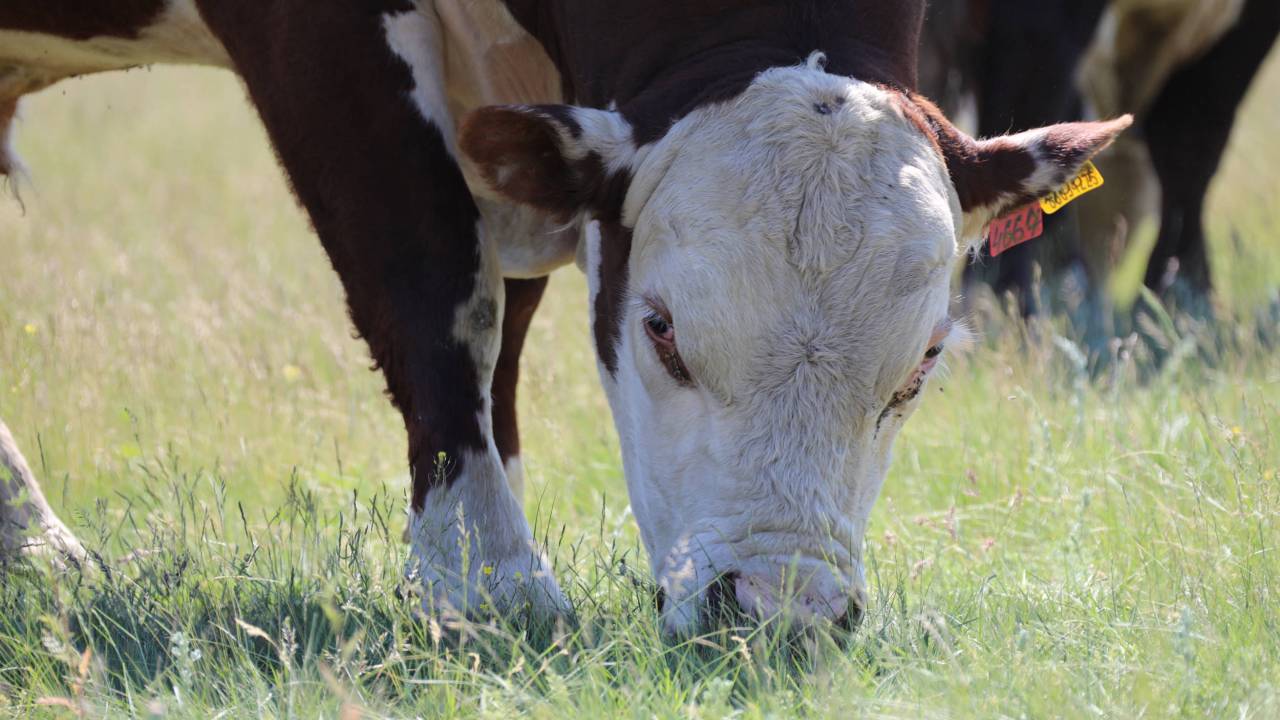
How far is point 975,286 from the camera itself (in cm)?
682

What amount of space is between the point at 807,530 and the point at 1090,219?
19.3ft

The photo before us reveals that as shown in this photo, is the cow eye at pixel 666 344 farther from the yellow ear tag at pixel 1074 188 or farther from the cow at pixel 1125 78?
the cow at pixel 1125 78

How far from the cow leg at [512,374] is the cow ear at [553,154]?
4.43 feet

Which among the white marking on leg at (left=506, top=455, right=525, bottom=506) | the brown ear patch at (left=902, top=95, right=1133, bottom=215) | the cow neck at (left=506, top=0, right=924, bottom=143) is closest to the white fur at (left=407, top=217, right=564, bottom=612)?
the cow neck at (left=506, top=0, right=924, bottom=143)

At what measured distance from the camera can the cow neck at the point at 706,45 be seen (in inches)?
126

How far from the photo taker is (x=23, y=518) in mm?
3977

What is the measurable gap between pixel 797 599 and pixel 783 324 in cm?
50

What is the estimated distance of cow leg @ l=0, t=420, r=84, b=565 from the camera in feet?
12.5

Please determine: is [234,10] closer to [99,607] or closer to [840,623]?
[99,607]

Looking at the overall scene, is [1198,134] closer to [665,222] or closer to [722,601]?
[665,222]

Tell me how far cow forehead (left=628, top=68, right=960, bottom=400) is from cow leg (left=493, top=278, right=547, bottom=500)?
60.7 inches

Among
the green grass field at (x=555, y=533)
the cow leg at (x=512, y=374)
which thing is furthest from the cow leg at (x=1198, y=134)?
the cow leg at (x=512, y=374)

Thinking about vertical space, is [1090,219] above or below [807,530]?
below

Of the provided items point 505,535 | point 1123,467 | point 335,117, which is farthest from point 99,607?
point 1123,467
